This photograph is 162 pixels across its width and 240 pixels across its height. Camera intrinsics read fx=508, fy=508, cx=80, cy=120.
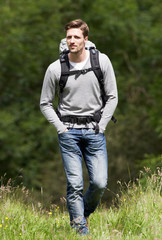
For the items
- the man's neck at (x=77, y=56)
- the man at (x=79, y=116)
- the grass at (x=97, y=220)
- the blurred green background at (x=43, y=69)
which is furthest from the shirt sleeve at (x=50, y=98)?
the blurred green background at (x=43, y=69)

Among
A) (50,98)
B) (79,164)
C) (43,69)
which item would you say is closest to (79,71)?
(50,98)

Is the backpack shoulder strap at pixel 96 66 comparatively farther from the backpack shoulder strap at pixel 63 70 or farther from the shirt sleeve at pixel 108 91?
the backpack shoulder strap at pixel 63 70

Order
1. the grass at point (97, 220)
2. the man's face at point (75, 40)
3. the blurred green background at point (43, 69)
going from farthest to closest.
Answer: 1. the blurred green background at point (43, 69)
2. the man's face at point (75, 40)
3. the grass at point (97, 220)

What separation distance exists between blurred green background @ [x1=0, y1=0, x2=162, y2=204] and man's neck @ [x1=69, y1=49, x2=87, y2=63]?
1149cm

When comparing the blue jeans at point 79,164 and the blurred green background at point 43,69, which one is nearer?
the blue jeans at point 79,164

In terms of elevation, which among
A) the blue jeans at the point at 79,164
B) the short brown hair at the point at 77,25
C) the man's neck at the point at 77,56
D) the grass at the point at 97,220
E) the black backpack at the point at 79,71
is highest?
the short brown hair at the point at 77,25

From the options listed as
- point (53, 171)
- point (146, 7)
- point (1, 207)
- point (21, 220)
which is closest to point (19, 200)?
point (1, 207)

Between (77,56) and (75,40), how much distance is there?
142mm

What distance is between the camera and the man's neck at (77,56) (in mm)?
4281

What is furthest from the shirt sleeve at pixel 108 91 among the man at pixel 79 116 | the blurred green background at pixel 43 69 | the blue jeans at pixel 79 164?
the blurred green background at pixel 43 69

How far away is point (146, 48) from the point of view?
1938cm

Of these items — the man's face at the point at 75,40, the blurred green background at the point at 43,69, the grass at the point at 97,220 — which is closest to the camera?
the grass at the point at 97,220

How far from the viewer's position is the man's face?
4.21 m

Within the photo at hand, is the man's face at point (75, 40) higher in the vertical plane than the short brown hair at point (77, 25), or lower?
lower
